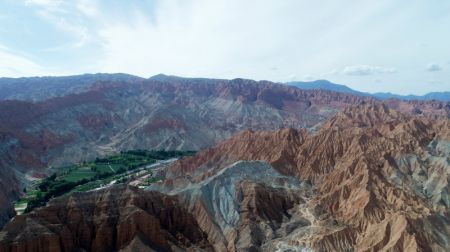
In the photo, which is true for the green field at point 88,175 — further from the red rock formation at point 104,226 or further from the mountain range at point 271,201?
the red rock formation at point 104,226

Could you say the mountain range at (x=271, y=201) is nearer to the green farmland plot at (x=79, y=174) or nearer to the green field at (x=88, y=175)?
the green field at (x=88, y=175)

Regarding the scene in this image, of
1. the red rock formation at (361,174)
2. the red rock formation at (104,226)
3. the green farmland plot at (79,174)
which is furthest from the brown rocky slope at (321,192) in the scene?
the green farmland plot at (79,174)

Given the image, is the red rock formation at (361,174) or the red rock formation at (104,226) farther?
the red rock formation at (361,174)

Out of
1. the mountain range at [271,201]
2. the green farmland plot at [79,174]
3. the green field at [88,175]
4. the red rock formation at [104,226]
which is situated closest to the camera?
the red rock formation at [104,226]

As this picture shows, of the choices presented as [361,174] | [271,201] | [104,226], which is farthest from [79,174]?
[361,174]

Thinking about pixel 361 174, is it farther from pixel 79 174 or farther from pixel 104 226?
pixel 79 174

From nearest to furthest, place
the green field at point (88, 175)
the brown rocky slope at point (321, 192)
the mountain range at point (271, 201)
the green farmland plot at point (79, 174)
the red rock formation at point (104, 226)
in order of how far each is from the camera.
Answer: the red rock formation at point (104, 226) < the mountain range at point (271, 201) < the brown rocky slope at point (321, 192) < the green field at point (88, 175) < the green farmland plot at point (79, 174)

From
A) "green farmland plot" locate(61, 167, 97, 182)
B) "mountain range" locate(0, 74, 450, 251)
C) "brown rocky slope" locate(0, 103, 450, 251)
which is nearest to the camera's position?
"mountain range" locate(0, 74, 450, 251)

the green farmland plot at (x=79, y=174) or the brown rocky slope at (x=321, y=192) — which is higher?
the brown rocky slope at (x=321, y=192)

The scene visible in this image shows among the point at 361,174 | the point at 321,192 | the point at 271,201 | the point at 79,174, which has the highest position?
the point at 361,174

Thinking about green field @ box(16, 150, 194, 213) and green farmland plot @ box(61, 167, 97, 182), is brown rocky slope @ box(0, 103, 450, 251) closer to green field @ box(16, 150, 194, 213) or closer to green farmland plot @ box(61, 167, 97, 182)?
green field @ box(16, 150, 194, 213)

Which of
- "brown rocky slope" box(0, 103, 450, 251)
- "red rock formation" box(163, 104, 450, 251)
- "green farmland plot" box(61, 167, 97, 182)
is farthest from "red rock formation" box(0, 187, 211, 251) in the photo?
"green farmland plot" box(61, 167, 97, 182)

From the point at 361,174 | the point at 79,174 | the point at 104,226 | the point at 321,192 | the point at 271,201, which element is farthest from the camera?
the point at 79,174

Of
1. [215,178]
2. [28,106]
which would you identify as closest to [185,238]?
[215,178]
